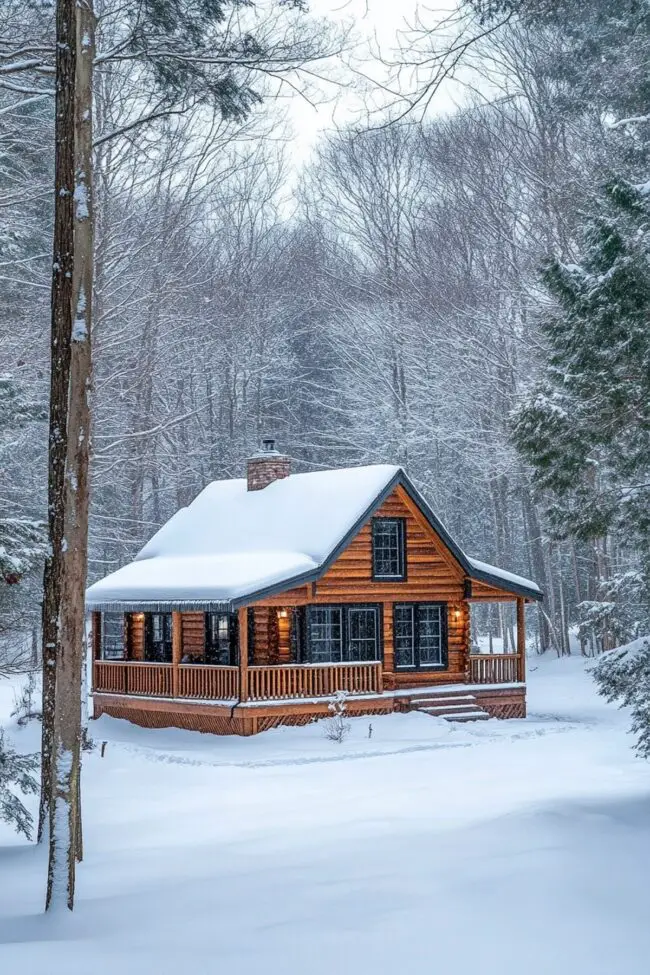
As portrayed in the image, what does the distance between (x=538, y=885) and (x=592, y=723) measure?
53.0ft

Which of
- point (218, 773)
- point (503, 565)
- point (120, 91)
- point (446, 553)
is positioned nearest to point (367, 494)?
point (446, 553)

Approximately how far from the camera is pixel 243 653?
72.9ft

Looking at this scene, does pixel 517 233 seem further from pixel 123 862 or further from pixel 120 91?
pixel 123 862

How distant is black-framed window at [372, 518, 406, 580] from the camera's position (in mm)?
25188

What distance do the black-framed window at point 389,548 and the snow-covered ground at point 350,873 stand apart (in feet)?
23.9

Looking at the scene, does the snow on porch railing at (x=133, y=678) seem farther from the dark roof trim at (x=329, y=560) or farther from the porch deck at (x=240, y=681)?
the dark roof trim at (x=329, y=560)

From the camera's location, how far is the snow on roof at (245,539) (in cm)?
2300

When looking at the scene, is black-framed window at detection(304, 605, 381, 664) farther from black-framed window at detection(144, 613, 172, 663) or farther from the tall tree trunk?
the tall tree trunk

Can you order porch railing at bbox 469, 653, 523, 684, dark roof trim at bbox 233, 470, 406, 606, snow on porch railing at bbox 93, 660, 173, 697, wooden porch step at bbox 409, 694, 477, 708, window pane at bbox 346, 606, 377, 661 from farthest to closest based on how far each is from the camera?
porch railing at bbox 469, 653, 523, 684, window pane at bbox 346, 606, 377, 661, wooden porch step at bbox 409, 694, 477, 708, snow on porch railing at bbox 93, 660, 173, 697, dark roof trim at bbox 233, 470, 406, 606

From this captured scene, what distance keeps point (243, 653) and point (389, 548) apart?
4.79 metres

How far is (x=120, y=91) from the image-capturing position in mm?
24641

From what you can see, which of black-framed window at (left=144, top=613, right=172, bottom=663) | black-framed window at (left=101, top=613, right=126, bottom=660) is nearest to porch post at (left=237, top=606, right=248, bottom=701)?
black-framed window at (left=144, top=613, right=172, bottom=663)

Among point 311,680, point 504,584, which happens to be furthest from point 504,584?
Result: point 311,680

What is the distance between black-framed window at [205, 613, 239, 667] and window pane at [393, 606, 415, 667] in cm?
362
